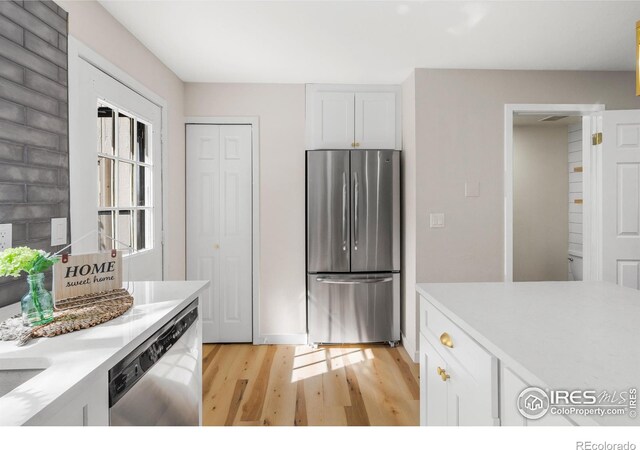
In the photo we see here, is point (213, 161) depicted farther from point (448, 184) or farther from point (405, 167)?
point (448, 184)

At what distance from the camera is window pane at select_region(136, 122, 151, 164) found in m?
2.69

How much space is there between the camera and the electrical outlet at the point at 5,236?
4.58 ft

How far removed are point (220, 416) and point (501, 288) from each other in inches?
70.4

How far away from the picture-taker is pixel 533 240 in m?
5.15

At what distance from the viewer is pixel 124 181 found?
247 centimetres

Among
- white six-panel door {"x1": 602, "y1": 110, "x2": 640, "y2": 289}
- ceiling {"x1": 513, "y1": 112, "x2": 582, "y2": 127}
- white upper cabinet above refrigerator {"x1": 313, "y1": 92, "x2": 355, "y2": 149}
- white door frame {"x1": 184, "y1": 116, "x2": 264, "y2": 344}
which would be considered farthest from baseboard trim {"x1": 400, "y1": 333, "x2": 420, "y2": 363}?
ceiling {"x1": 513, "y1": 112, "x2": 582, "y2": 127}

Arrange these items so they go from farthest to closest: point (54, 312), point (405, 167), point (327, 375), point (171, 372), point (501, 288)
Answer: point (405, 167) < point (327, 375) < point (501, 288) < point (171, 372) < point (54, 312)

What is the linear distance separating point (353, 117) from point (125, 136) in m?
1.99

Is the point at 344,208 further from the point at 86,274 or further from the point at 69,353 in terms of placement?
the point at 69,353

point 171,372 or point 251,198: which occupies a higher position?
point 251,198

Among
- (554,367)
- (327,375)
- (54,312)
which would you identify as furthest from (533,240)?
(54,312)

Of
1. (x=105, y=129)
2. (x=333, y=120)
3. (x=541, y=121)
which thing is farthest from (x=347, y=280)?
(x=541, y=121)

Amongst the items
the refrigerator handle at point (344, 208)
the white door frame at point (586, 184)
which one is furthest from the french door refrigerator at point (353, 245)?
the white door frame at point (586, 184)

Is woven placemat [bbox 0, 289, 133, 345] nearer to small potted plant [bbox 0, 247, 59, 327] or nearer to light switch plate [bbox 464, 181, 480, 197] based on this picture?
small potted plant [bbox 0, 247, 59, 327]
